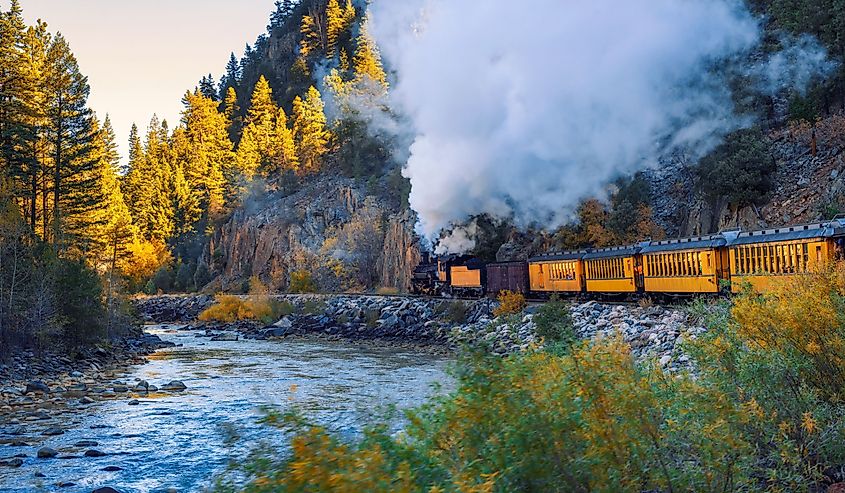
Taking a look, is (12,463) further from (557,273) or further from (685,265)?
(557,273)

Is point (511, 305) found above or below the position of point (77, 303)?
below

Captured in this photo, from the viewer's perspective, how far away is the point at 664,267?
26.4 metres

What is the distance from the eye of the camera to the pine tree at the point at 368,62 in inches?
3181

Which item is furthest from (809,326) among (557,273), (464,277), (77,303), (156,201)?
(156,201)

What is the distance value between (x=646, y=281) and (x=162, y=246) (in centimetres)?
7349

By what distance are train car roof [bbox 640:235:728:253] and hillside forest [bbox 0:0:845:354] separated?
468 inches

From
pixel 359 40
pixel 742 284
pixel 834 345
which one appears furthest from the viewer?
pixel 359 40

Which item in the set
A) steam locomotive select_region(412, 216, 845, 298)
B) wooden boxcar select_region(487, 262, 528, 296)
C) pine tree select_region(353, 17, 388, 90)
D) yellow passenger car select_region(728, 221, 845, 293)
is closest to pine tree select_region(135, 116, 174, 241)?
pine tree select_region(353, 17, 388, 90)

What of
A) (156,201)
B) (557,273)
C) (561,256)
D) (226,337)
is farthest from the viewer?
(156,201)

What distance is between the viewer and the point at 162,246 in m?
89.6

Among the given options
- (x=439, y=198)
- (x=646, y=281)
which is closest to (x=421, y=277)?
(x=439, y=198)

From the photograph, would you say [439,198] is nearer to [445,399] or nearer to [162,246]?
[445,399]

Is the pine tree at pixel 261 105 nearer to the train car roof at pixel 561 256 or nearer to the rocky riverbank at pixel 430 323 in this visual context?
the rocky riverbank at pixel 430 323

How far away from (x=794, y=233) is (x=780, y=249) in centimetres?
57
